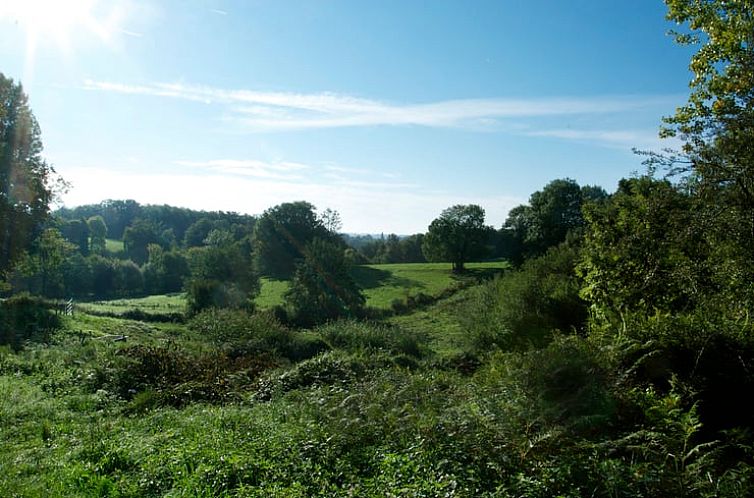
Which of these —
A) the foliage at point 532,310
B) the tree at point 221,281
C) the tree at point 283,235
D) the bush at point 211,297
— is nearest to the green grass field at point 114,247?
the tree at point 283,235

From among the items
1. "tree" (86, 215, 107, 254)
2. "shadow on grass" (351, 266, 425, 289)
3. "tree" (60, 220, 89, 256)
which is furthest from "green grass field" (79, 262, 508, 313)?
"tree" (86, 215, 107, 254)

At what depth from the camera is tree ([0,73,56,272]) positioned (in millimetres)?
26578

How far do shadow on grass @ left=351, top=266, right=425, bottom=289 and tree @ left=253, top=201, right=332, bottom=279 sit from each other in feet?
22.8

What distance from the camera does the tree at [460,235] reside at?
202 feet

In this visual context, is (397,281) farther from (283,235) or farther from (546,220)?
(546,220)

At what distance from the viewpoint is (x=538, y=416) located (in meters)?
6.91

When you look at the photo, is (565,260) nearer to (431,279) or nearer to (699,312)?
(699,312)

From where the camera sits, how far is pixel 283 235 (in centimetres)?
6650

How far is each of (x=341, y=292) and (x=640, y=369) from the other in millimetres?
36071

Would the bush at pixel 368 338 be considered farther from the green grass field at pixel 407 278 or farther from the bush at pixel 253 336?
the green grass field at pixel 407 278

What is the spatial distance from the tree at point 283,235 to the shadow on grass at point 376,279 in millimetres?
6941

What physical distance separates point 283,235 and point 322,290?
81.1 feet

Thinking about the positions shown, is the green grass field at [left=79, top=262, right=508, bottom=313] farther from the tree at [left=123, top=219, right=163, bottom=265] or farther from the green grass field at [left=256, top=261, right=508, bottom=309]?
the tree at [left=123, top=219, right=163, bottom=265]

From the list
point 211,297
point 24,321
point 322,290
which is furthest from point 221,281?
point 24,321
